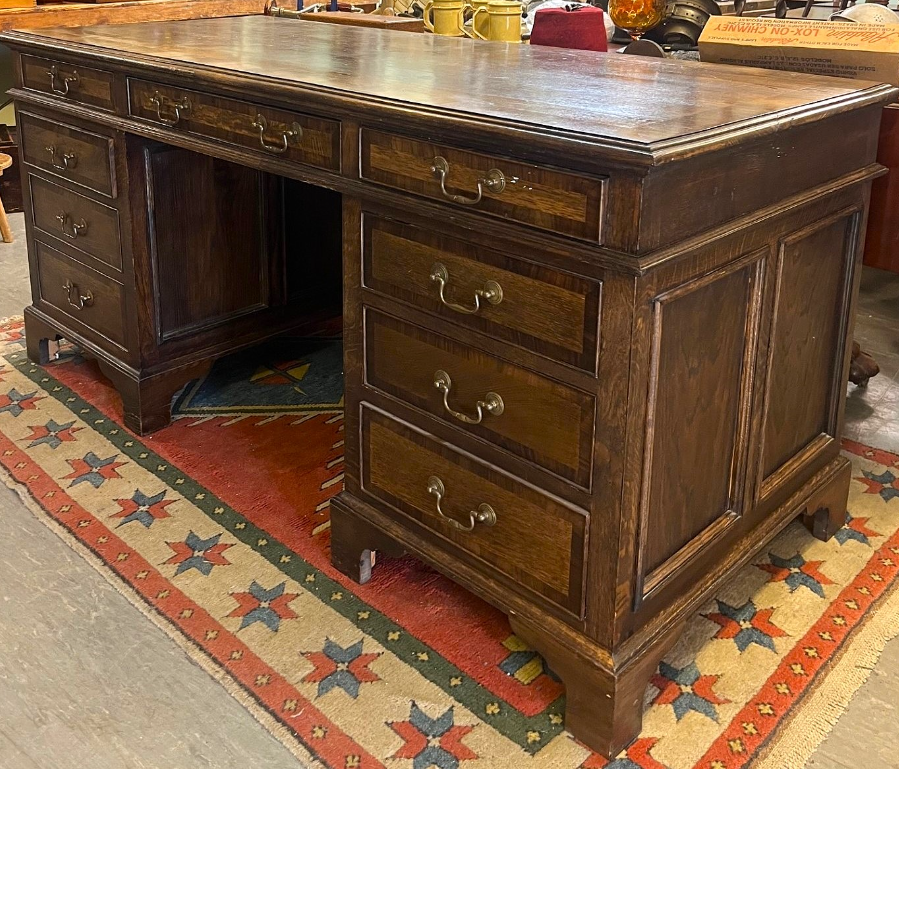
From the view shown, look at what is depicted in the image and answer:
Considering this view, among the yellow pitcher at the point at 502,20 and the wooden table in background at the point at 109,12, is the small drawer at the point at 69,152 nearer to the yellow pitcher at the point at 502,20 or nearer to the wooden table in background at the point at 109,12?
the yellow pitcher at the point at 502,20

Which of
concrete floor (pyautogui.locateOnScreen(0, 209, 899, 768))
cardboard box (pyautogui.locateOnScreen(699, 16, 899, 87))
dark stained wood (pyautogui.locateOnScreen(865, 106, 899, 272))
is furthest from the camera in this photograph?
dark stained wood (pyautogui.locateOnScreen(865, 106, 899, 272))

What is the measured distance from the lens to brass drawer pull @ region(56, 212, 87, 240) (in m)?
2.38

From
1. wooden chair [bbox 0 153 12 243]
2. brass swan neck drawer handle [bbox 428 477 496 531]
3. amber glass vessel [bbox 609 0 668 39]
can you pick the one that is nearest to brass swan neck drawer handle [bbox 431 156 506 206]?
brass swan neck drawer handle [bbox 428 477 496 531]

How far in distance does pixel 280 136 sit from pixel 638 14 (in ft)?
4.45

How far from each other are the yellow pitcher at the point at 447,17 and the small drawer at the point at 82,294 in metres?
0.94

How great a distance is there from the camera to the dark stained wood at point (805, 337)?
158 cm

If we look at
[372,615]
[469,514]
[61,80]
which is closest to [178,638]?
[372,615]

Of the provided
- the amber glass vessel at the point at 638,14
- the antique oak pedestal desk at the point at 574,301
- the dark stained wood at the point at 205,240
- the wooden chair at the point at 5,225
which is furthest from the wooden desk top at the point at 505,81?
the wooden chair at the point at 5,225

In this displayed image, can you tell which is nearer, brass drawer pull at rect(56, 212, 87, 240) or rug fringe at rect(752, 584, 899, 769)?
rug fringe at rect(752, 584, 899, 769)

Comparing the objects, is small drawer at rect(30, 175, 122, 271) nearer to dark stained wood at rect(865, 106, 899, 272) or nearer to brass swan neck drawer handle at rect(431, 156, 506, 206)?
brass swan neck drawer handle at rect(431, 156, 506, 206)

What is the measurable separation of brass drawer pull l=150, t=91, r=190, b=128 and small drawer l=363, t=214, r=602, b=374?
1.85ft

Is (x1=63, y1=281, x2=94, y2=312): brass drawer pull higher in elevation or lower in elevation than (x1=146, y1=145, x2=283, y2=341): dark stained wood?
lower

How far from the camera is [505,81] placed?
1.61 metres

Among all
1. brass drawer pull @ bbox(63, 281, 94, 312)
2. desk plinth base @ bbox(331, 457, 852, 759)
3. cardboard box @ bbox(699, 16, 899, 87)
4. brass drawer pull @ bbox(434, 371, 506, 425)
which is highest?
cardboard box @ bbox(699, 16, 899, 87)
